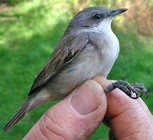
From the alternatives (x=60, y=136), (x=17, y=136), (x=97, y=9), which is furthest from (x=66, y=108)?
(x=17, y=136)

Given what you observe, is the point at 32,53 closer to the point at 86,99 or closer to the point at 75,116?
the point at 86,99

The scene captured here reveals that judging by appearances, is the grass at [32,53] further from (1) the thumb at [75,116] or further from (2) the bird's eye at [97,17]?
(1) the thumb at [75,116]

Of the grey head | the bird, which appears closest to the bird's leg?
the bird

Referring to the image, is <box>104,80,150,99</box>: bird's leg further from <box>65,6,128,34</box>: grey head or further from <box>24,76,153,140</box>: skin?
<box>65,6,128,34</box>: grey head

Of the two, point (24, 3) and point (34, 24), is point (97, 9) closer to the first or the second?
point (34, 24)

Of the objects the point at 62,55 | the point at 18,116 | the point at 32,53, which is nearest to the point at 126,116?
the point at 62,55

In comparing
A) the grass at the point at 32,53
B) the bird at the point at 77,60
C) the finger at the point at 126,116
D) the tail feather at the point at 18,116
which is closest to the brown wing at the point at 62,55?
the bird at the point at 77,60

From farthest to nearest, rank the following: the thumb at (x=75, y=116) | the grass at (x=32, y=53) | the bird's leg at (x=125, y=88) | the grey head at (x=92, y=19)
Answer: the grass at (x=32, y=53) → the grey head at (x=92, y=19) → the bird's leg at (x=125, y=88) → the thumb at (x=75, y=116)
